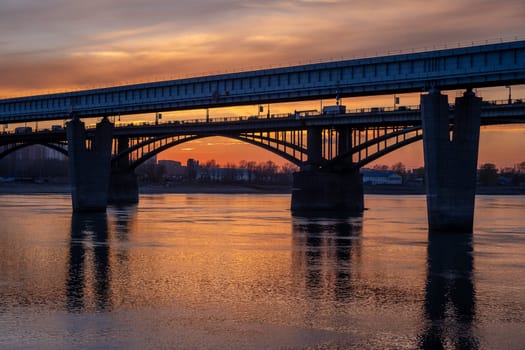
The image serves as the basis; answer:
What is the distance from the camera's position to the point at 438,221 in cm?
5450

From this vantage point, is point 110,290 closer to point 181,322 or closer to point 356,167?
point 181,322

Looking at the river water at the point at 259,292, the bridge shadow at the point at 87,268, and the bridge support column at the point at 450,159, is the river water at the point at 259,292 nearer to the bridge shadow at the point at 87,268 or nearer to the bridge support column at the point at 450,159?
the bridge shadow at the point at 87,268

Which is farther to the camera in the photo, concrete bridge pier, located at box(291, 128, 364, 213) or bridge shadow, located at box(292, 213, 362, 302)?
concrete bridge pier, located at box(291, 128, 364, 213)

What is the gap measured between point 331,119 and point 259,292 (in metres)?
60.2

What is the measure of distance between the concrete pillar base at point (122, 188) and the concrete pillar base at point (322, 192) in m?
34.8

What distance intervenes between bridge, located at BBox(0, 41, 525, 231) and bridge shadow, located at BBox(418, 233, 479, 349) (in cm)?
1080

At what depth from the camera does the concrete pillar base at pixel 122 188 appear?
376 feet

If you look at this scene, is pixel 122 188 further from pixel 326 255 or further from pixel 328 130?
pixel 326 255

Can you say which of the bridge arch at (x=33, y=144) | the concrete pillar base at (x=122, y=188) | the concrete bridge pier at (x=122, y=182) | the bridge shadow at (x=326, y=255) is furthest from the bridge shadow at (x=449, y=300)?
the bridge arch at (x=33, y=144)

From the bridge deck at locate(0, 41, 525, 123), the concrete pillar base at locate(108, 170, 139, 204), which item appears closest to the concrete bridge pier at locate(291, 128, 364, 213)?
the bridge deck at locate(0, 41, 525, 123)

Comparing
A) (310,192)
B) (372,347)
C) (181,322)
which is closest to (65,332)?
(181,322)

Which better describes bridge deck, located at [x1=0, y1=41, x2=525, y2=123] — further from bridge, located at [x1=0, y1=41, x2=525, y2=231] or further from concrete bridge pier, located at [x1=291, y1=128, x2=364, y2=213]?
concrete bridge pier, located at [x1=291, y1=128, x2=364, y2=213]

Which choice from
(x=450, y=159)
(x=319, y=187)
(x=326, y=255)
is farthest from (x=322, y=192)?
(x=326, y=255)

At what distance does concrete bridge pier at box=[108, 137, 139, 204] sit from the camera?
114812 mm
